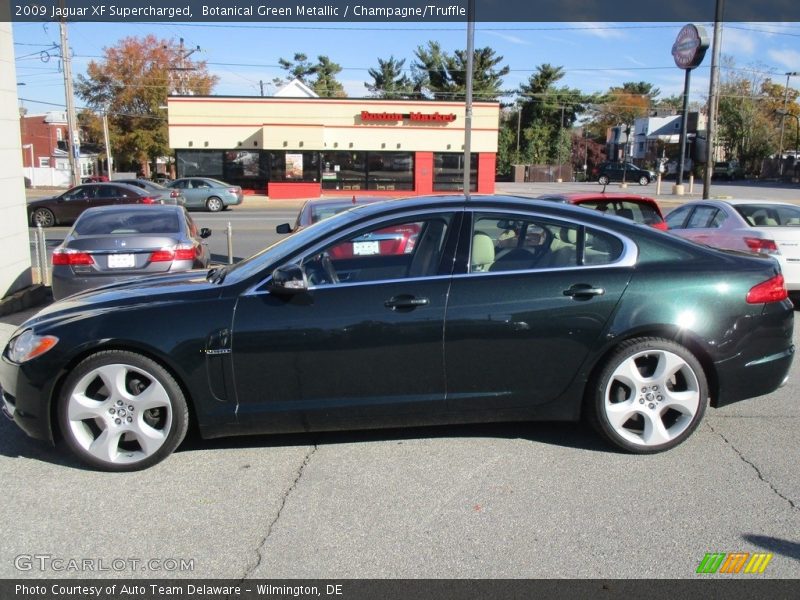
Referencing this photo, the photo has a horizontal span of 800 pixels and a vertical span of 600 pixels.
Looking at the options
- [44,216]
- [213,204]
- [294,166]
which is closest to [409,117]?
[294,166]

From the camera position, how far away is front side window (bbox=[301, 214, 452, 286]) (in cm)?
452

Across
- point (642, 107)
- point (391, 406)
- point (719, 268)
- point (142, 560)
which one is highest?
point (642, 107)

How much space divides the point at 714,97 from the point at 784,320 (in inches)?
787

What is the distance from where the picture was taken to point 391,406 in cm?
441

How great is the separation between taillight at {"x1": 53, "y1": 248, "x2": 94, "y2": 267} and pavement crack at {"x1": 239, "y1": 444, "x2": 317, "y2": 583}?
4.60 metres

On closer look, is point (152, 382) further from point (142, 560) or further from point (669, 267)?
point (669, 267)

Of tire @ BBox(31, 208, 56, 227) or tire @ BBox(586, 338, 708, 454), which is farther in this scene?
tire @ BBox(31, 208, 56, 227)

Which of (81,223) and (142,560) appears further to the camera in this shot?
(81,223)

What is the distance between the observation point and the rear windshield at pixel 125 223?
8656mm

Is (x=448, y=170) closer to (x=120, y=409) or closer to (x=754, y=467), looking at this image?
(x=754, y=467)

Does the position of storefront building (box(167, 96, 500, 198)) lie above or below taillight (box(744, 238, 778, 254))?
above

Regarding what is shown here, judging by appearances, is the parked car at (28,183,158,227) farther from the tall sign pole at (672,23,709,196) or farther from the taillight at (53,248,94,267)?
the tall sign pole at (672,23,709,196)

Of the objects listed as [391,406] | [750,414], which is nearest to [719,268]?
[750,414]
